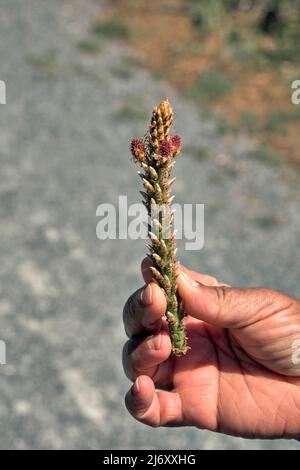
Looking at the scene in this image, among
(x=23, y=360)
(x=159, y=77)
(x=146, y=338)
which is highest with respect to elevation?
(x=159, y=77)

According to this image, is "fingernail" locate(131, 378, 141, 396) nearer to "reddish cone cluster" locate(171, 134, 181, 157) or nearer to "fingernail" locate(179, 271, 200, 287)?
"fingernail" locate(179, 271, 200, 287)

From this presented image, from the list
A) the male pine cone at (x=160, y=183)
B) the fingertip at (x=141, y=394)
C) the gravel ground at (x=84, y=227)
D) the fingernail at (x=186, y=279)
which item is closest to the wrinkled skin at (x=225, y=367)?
the fingertip at (x=141, y=394)

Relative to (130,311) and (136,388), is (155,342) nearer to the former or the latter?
(130,311)

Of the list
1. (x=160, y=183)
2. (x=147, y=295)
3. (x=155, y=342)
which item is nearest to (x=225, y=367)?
(x=155, y=342)

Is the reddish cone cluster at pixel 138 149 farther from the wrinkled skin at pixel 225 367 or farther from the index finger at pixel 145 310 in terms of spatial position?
the wrinkled skin at pixel 225 367

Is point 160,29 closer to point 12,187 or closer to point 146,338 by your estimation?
point 12,187

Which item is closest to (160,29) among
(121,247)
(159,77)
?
(159,77)

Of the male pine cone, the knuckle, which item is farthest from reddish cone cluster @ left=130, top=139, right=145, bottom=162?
the knuckle
